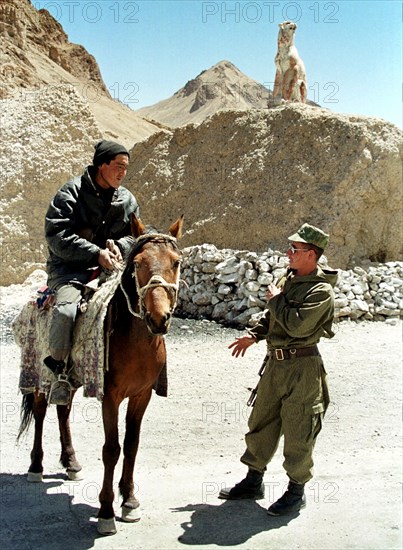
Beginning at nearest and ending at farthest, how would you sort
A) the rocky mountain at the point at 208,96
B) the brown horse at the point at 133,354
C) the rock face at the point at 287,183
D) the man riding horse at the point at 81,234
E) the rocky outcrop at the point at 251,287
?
the brown horse at the point at 133,354, the man riding horse at the point at 81,234, the rocky outcrop at the point at 251,287, the rock face at the point at 287,183, the rocky mountain at the point at 208,96

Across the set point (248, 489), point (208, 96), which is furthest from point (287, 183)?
point (208, 96)

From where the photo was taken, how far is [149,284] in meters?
3.29

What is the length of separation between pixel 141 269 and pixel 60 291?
0.92 metres

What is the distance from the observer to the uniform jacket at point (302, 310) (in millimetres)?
3740

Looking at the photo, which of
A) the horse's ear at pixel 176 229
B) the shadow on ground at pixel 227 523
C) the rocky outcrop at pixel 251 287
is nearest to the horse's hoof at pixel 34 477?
the shadow on ground at pixel 227 523

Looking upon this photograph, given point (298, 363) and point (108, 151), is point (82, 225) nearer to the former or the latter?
point (108, 151)

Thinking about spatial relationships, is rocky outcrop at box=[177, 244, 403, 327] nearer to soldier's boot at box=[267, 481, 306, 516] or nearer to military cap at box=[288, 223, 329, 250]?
soldier's boot at box=[267, 481, 306, 516]

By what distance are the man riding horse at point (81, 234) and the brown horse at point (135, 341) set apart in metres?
0.35

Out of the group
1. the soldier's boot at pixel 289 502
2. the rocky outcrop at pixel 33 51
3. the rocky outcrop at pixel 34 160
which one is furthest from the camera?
the rocky outcrop at pixel 33 51

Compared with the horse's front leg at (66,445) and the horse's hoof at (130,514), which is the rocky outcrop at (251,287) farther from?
the horse's hoof at (130,514)

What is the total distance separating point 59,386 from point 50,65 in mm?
41233

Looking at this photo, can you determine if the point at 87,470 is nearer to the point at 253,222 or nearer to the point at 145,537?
the point at 145,537

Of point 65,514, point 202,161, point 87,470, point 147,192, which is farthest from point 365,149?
point 65,514

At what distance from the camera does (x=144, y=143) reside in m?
13.3
